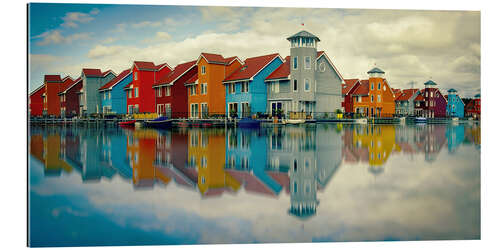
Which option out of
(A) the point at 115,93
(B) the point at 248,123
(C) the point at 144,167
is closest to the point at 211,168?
(C) the point at 144,167

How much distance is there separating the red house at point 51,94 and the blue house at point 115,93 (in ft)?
12.2

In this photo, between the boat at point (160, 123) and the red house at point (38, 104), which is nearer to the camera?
the red house at point (38, 104)

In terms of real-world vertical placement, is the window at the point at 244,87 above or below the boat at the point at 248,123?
above

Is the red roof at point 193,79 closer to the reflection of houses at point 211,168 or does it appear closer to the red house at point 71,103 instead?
the red house at point 71,103

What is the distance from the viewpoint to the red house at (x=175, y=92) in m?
33.2

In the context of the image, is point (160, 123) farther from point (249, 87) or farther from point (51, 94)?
point (51, 94)

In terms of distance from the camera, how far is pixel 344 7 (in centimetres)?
1005

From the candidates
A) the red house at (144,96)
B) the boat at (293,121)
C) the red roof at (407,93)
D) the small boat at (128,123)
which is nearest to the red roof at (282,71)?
the boat at (293,121)

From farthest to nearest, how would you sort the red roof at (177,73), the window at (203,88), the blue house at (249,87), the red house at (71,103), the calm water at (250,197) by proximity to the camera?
the window at (203,88), the blue house at (249,87), the red roof at (177,73), the red house at (71,103), the calm water at (250,197)

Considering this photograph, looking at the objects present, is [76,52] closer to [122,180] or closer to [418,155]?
[122,180]

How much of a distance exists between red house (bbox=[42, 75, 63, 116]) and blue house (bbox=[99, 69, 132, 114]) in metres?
3.73

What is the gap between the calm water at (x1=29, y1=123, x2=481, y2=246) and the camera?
742cm

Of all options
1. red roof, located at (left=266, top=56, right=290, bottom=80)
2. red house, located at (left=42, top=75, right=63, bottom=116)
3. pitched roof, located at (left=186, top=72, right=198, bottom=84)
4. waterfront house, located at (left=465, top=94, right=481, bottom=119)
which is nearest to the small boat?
pitched roof, located at (left=186, top=72, right=198, bottom=84)

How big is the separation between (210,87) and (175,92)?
3429mm
